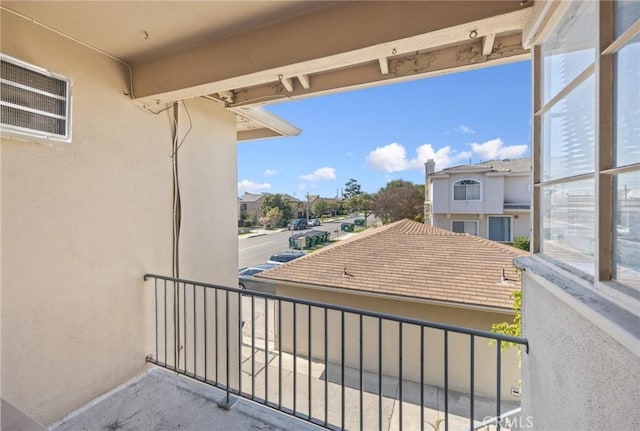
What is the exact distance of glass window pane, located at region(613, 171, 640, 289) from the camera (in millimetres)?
793

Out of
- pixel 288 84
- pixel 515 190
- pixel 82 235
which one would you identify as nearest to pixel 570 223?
pixel 288 84

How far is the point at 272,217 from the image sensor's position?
101 ft

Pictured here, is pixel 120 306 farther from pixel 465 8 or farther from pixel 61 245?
pixel 465 8

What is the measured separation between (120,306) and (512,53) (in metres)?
3.25

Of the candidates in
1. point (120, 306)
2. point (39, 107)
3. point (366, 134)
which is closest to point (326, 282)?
point (120, 306)

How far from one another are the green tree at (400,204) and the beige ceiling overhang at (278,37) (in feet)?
72.0

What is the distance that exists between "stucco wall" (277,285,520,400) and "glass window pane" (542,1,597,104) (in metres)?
4.35

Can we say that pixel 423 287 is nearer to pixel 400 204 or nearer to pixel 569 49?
pixel 569 49

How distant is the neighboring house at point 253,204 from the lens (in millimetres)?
34441

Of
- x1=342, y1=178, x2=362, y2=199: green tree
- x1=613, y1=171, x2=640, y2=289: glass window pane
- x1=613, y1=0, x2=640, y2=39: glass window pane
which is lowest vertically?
x1=613, y1=171, x2=640, y2=289: glass window pane

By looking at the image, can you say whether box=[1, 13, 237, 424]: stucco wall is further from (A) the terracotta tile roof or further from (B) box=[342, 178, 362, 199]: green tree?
(B) box=[342, 178, 362, 199]: green tree

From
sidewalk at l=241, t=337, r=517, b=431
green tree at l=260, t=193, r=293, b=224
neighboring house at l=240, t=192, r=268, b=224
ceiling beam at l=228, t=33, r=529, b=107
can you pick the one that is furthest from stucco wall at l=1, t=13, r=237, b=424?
neighboring house at l=240, t=192, r=268, b=224

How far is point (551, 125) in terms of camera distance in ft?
4.29

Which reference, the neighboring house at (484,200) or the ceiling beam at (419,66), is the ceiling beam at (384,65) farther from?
the neighboring house at (484,200)
